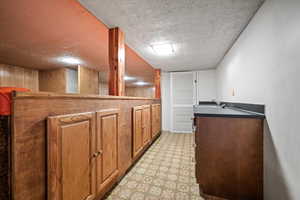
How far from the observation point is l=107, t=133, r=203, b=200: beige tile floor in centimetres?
145

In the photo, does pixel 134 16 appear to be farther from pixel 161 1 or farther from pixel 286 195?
pixel 286 195

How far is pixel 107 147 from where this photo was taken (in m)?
1.39

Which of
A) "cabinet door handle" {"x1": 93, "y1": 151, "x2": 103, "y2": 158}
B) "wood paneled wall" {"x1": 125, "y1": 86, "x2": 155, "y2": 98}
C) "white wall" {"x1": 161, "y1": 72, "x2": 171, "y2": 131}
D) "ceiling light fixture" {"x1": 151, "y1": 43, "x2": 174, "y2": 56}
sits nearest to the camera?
"cabinet door handle" {"x1": 93, "y1": 151, "x2": 103, "y2": 158}

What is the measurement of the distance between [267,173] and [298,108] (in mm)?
737

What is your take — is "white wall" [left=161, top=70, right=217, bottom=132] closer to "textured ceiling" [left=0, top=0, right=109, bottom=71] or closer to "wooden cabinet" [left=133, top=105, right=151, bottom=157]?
"wooden cabinet" [left=133, top=105, right=151, bottom=157]

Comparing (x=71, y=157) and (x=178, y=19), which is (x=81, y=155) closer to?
(x=71, y=157)

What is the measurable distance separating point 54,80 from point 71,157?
4.76 m

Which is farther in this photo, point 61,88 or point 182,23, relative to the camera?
point 61,88

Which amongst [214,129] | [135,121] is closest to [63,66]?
[135,121]

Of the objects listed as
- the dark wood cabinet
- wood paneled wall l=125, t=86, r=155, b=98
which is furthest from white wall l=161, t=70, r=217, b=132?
wood paneled wall l=125, t=86, r=155, b=98

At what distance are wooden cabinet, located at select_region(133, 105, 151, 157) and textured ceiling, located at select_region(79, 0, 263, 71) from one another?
126 centimetres

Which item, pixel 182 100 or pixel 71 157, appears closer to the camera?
pixel 71 157

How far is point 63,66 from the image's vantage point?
169 inches

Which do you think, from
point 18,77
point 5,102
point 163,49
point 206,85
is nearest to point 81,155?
point 5,102
